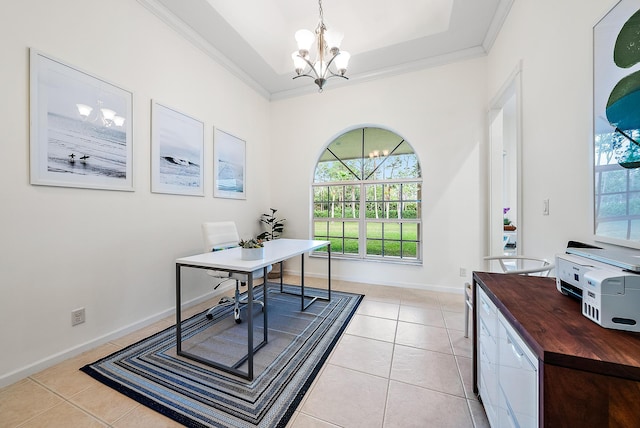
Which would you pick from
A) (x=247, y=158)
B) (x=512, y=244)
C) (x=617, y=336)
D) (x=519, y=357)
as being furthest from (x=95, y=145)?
(x=512, y=244)

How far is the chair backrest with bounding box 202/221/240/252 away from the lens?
252 centimetres

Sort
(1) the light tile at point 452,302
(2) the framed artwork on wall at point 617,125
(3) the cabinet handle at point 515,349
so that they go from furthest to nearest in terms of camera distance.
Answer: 1. (1) the light tile at point 452,302
2. (2) the framed artwork on wall at point 617,125
3. (3) the cabinet handle at point 515,349

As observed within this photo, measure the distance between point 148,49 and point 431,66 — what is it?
3516mm

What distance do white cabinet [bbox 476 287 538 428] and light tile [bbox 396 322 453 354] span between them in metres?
0.61

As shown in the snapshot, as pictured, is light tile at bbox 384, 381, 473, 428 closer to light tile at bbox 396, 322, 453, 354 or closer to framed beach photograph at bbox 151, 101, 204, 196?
light tile at bbox 396, 322, 453, 354

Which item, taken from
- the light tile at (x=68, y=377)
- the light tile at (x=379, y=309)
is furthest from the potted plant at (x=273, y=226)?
the light tile at (x=68, y=377)

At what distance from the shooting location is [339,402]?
4.74 ft

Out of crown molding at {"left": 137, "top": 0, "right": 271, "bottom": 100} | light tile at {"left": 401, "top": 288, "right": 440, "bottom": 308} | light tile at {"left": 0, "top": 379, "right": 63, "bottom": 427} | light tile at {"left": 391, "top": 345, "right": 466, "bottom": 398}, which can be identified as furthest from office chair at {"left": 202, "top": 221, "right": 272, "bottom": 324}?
crown molding at {"left": 137, "top": 0, "right": 271, "bottom": 100}

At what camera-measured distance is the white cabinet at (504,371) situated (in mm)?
748

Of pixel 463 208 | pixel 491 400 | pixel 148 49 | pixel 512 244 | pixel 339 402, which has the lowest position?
pixel 339 402

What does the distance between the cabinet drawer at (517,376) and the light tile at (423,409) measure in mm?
496

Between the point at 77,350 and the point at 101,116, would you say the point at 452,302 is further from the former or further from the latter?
the point at 101,116

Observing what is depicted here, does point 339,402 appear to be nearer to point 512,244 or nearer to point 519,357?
point 519,357

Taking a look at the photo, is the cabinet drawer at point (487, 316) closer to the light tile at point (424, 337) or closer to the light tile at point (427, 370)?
the light tile at point (427, 370)
